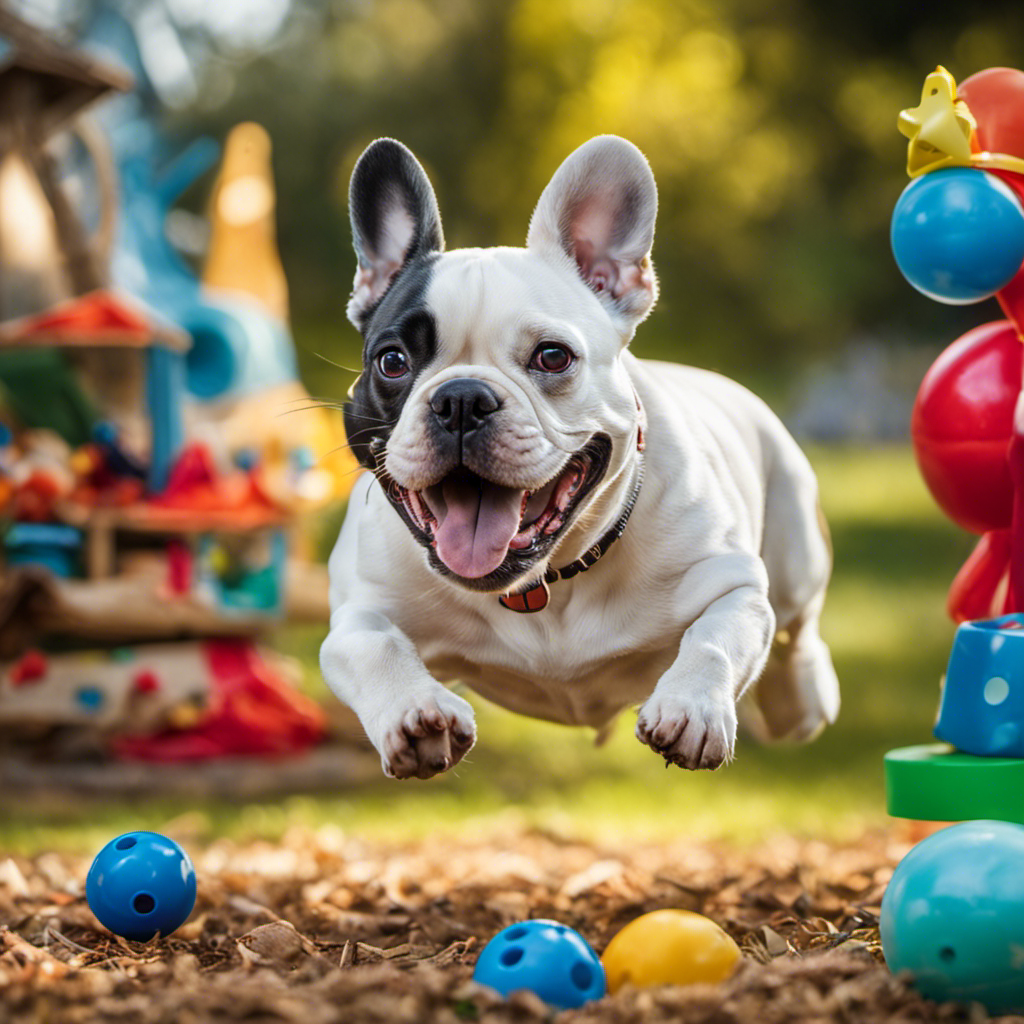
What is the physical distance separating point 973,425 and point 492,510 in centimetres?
162

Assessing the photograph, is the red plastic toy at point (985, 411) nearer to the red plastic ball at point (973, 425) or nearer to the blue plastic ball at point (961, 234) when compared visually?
the red plastic ball at point (973, 425)

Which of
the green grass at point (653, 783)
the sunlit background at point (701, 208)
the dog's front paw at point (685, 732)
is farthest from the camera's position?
the sunlit background at point (701, 208)

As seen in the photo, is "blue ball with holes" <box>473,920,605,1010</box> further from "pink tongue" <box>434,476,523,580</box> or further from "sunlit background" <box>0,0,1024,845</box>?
"sunlit background" <box>0,0,1024,845</box>

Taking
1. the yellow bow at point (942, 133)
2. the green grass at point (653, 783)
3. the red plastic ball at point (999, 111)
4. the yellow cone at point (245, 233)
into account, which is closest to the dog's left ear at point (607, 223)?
the yellow bow at point (942, 133)

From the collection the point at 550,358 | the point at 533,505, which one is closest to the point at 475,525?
the point at 533,505

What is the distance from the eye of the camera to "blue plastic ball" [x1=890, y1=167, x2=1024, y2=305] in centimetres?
338

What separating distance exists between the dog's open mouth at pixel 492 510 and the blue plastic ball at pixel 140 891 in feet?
4.03

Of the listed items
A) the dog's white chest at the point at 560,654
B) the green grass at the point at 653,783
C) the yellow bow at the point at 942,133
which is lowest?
the green grass at the point at 653,783

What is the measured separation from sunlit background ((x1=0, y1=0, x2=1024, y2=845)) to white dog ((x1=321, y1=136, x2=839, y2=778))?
386 centimetres

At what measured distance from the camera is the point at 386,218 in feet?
11.9

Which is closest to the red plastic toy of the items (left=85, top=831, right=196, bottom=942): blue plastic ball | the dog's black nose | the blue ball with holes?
the dog's black nose

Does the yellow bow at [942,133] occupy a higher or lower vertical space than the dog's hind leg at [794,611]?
higher

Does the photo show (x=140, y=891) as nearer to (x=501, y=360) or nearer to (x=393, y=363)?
(x=393, y=363)

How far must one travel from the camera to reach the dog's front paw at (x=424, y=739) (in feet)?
9.56
